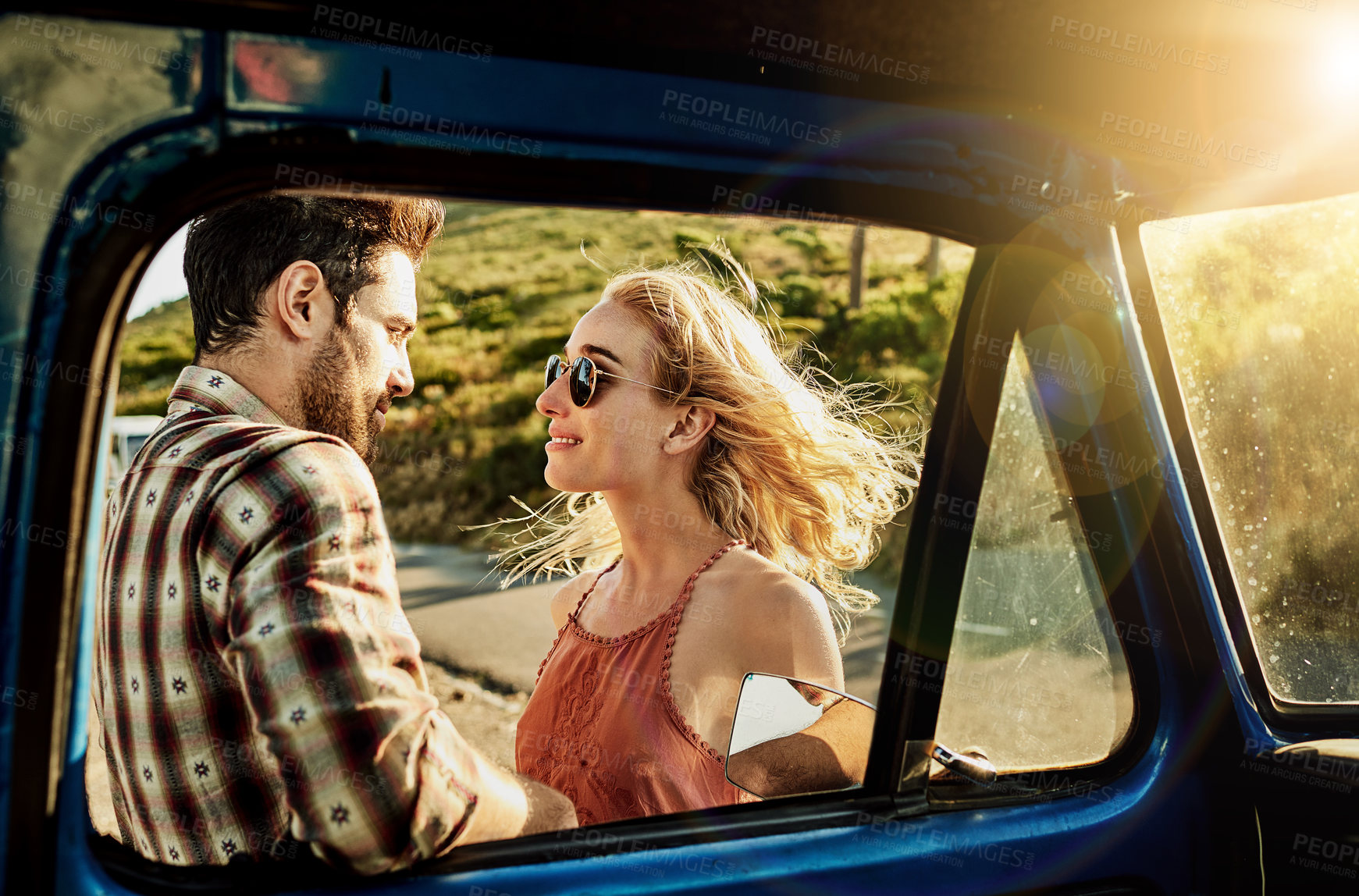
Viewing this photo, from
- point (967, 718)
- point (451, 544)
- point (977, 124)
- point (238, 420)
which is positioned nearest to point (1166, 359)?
point (977, 124)

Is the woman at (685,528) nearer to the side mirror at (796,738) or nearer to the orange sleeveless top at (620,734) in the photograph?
the orange sleeveless top at (620,734)

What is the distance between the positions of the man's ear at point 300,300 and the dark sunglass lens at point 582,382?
2.11 feet

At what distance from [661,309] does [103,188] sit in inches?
57.9

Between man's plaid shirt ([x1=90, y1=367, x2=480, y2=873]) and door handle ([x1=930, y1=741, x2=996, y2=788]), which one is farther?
door handle ([x1=930, y1=741, x2=996, y2=788])

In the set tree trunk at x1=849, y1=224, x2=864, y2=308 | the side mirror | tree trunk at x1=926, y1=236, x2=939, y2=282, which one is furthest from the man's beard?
tree trunk at x1=926, y1=236, x2=939, y2=282

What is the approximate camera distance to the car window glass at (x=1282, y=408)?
3.98ft

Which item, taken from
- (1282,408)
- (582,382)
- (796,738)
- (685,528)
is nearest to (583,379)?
(582,382)

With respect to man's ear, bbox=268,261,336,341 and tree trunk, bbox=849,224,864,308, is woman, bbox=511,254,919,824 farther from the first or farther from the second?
tree trunk, bbox=849,224,864,308

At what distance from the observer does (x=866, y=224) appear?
3.42ft

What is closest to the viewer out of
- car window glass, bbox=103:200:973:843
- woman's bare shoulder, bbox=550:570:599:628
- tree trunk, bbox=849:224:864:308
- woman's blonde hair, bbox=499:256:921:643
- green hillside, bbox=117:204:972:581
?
woman's blonde hair, bbox=499:256:921:643

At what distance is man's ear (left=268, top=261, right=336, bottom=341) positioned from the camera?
5.06ft

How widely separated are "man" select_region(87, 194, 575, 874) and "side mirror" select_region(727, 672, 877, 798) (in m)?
0.27

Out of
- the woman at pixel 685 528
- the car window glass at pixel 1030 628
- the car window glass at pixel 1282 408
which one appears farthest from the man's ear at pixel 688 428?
the car window glass at pixel 1282 408

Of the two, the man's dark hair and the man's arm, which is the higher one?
the man's dark hair
